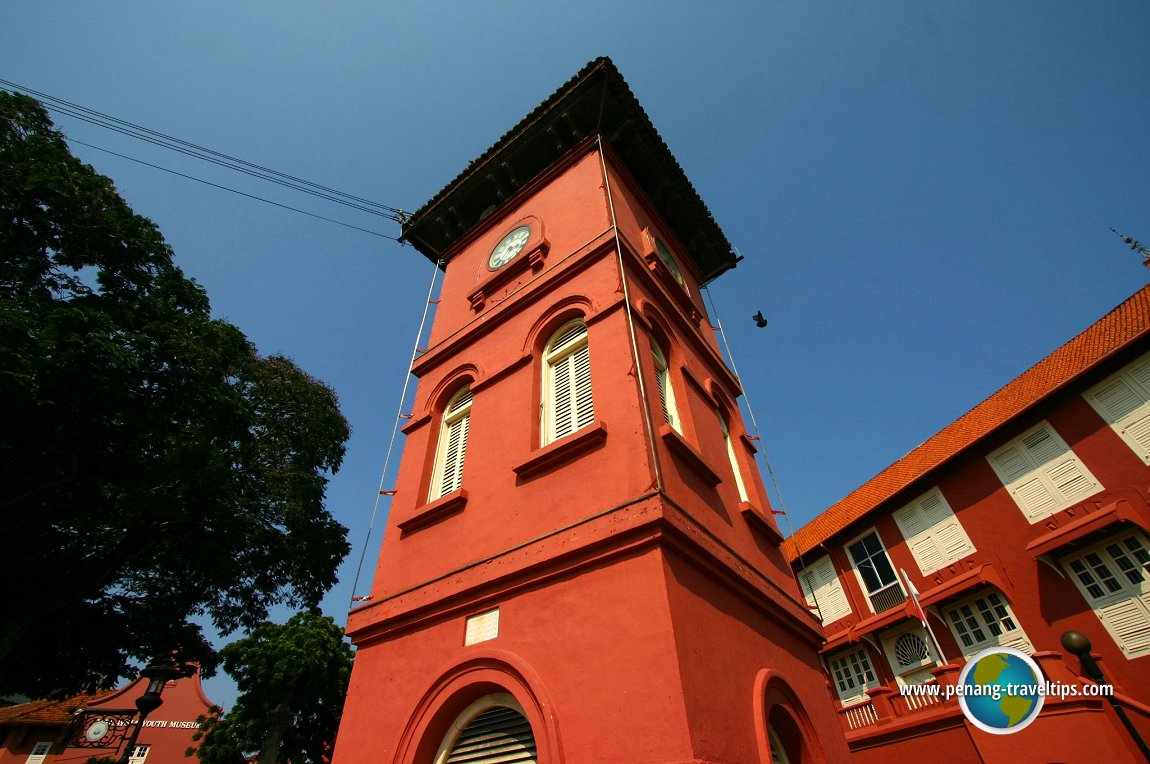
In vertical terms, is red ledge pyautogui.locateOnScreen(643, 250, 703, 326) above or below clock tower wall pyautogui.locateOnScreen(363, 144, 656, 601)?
above

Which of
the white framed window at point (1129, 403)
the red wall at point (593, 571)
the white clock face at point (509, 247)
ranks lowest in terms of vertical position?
the red wall at point (593, 571)

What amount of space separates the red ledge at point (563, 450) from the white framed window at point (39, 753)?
30.7 metres

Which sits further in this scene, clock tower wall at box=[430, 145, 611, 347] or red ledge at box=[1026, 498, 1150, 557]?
red ledge at box=[1026, 498, 1150, 557]

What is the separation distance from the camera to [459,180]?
12750 mm

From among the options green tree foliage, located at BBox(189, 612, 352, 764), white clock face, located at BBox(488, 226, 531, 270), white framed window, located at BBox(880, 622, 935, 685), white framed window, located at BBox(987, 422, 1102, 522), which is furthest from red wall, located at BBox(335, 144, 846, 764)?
green tree foliage, located at BBox(189, 612, 352, 764)

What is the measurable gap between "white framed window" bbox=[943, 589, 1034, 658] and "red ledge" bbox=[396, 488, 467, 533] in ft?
48.3

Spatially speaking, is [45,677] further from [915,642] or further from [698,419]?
[915,642]

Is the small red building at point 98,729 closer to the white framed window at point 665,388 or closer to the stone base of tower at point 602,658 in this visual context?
the stone base of tower at point 602,658

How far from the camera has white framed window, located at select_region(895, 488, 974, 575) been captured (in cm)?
1598

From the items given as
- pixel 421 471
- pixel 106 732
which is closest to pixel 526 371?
pixel 421 471

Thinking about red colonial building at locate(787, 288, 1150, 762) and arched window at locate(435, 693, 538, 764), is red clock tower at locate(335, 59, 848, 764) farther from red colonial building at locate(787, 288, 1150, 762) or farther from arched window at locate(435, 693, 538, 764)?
red colonial building at locate(787, 288, 1150, 762)

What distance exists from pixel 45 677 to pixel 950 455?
81.9ft

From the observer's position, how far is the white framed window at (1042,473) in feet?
44.8

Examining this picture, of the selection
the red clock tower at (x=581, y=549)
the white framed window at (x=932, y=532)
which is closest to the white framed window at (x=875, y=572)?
the white framed window at (x=932, y=532)
